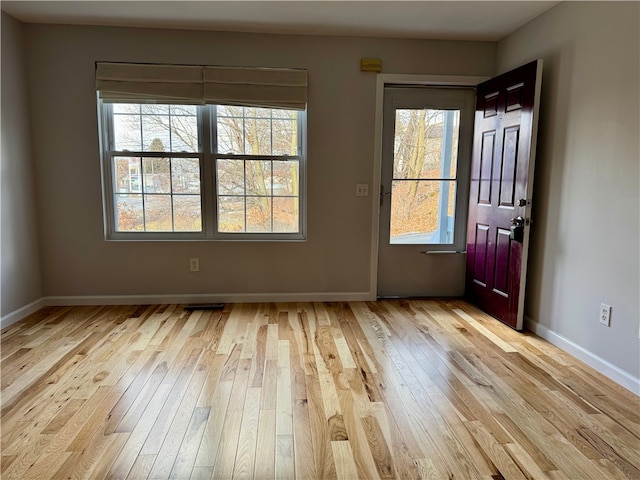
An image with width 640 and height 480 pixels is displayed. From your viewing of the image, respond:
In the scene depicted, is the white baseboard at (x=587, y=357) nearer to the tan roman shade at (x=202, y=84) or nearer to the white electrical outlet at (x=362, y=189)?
the white electrical outlet at (x=362, y=189)

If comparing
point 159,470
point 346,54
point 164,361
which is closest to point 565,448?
point 159,470

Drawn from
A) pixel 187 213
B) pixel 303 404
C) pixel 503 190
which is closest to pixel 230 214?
pixel 187 213

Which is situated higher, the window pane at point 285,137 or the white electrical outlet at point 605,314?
the window pane at point 285,137

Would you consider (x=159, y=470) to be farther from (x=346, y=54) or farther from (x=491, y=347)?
(x=346, y=54)

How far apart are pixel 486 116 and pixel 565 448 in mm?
2551

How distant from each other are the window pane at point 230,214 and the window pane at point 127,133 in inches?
33.8

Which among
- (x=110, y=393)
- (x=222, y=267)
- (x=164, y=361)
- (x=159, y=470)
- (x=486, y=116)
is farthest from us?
(x=222, y=267)

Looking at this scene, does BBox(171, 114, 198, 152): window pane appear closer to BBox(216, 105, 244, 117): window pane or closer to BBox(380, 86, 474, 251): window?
BBox(216, 105, 244, 117): window pane

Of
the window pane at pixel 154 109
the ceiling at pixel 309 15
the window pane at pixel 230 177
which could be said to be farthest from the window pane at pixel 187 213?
the ceiling at pixel 309 15

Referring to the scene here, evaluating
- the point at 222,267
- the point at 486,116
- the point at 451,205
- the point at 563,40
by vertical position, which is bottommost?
the point at 222,267

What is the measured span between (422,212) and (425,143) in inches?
25.4

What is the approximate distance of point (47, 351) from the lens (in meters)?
2.54

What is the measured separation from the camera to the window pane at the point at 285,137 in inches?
136

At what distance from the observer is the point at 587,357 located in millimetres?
2436
